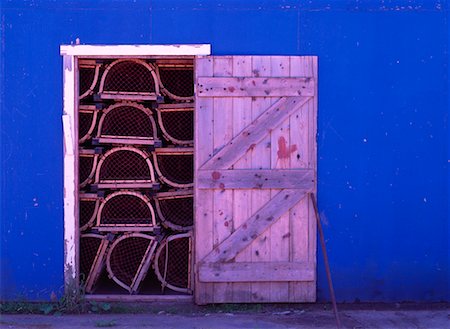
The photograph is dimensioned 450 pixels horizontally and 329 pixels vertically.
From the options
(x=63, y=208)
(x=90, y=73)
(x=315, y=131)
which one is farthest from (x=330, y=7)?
(x=63, y=208)

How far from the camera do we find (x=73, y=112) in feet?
22.4

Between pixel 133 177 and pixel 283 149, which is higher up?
pixel 283 149

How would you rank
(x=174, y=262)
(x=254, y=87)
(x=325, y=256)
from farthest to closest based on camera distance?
1. (x=174, y=262)
2. (x=254, y=87)
3. (x=325, y=256)

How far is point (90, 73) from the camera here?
24.3 ft

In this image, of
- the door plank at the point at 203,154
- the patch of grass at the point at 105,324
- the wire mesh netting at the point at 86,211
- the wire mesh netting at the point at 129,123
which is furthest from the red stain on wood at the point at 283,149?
the patch of grass at the point at 105,324

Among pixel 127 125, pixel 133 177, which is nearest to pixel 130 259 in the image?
pixel 133 177

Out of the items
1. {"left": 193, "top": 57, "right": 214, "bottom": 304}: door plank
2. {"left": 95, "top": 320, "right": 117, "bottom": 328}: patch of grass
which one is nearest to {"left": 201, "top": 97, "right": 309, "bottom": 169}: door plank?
{"left": 193, "top": 57, "right": 214, "bottom": 304}: door plank

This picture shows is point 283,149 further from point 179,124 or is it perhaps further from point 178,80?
point 178,80

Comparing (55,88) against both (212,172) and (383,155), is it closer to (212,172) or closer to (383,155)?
(212,172)

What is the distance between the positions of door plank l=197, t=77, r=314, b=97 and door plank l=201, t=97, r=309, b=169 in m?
0.10

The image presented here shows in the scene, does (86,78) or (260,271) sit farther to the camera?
(86,78)

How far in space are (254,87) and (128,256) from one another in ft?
7.49

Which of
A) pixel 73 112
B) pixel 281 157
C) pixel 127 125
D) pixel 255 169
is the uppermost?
pixel 73 112

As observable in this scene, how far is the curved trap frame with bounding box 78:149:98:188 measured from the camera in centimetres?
715
